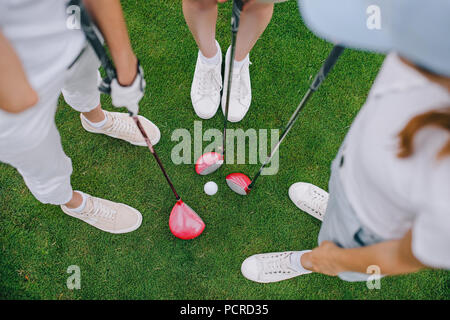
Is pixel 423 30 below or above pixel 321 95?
above

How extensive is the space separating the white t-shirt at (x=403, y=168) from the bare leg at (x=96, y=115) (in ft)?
4.80

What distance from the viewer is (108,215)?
1966 millimetres

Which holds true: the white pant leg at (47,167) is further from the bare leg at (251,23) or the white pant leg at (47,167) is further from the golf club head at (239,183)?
the bare leg at (251,23)

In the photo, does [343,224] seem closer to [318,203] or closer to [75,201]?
[318,203]

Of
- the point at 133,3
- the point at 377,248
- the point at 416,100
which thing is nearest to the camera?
the point at 416,100

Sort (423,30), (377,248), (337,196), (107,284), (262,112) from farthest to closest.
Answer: (262,112)
(107,284)
(337,196)
(377,248)
(423,30)

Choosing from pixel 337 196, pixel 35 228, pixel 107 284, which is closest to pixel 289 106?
pixel 337 196

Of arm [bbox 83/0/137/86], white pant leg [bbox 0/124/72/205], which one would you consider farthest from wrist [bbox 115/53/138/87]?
white pant leg [bbox 0/124/72/205]

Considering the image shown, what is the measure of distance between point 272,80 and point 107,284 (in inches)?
66.6

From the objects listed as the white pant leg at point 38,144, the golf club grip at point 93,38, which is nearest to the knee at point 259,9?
the golf club grip at point 93,38

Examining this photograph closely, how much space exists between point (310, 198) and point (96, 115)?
1.37 metres

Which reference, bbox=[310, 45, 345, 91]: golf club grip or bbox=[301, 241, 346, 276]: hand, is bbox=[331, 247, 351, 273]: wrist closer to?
bbox=[301, 241, 346, 276]: hand

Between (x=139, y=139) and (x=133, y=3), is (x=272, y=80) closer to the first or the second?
(x=139, y=139)

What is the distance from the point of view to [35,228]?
6.63 feet
